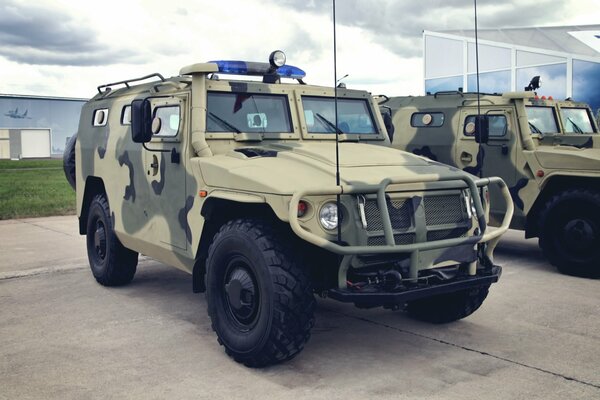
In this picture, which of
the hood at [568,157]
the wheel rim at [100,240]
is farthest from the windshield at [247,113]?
the hood at [568,157]

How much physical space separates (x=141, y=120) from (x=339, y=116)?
5.34 feet

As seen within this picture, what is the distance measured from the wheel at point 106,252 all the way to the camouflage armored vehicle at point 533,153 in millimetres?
2692

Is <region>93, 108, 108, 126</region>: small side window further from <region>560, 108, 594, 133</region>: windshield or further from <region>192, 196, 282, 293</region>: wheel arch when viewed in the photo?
<region>560, 108, 594, 133</region>: windshield

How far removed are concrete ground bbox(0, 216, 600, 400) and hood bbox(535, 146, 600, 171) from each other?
46.3 inches

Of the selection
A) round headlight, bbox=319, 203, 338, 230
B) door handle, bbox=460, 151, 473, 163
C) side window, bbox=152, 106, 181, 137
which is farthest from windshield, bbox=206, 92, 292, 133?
door handle, bbox=460, 151, 473, 163

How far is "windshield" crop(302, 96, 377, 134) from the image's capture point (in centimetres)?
539

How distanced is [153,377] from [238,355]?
0.52m

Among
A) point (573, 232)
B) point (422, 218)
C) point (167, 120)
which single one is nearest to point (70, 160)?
point (167, 120)

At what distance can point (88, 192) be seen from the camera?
22.5 feet

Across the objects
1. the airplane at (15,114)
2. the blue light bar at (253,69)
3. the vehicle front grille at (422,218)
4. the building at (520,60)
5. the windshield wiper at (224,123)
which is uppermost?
the airplane at (15,114)

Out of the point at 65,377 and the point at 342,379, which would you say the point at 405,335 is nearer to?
the point at 342,379

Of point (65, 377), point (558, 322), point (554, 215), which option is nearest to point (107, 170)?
point (65, 377)

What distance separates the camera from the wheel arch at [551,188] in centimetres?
709

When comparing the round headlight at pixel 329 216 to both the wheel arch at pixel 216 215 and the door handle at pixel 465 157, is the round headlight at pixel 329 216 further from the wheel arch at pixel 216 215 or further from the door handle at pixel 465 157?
the door handle at pixel 465 157
